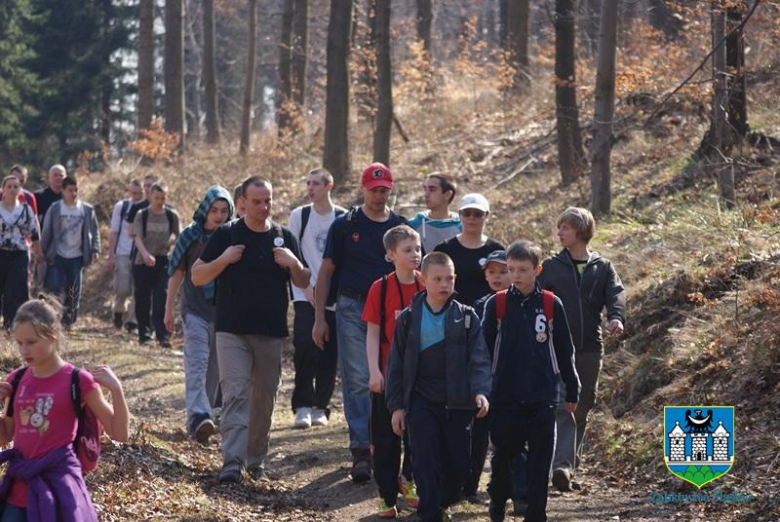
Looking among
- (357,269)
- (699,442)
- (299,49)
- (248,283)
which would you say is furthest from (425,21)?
(699,442)

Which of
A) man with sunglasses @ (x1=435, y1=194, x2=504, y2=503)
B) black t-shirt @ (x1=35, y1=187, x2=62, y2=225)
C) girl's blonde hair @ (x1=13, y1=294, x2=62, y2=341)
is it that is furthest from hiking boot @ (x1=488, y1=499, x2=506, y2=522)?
black t-shirt @ (x1=35, y1=187, x2=62, y2=225)

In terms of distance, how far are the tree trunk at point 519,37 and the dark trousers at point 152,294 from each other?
11826mm

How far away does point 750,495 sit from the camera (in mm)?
8094

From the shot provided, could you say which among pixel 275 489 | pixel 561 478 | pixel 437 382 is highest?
pixel 437 382

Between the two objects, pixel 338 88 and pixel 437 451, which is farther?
pixel 338 88

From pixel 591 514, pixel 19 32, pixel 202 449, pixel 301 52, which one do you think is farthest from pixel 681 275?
pixel 19 32

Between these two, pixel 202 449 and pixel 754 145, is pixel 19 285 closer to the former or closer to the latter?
pixel 202 449

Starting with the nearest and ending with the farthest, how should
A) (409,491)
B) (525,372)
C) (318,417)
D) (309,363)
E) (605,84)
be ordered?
(525,372), (409,491), (309,363), (318,417), (605,84)

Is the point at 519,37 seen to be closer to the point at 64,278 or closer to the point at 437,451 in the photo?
the point at 64,278

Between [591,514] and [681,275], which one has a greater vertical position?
[681,275]

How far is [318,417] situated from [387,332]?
3748 mm

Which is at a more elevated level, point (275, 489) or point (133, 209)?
point (133, 209)

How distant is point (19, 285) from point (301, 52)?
17.2 meters

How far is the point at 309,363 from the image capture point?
11438mm
